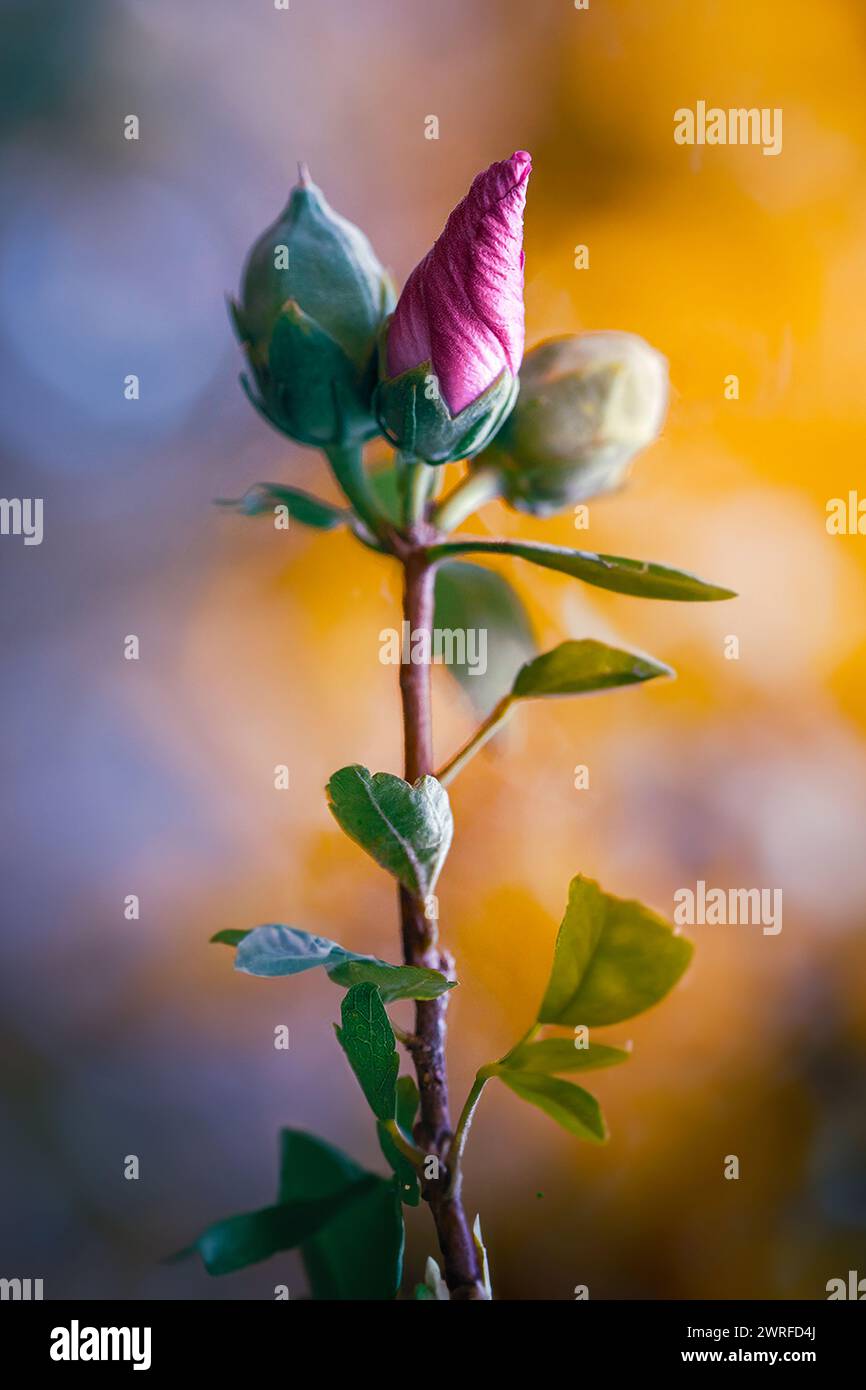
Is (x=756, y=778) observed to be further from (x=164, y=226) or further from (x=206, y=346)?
(x=164, y=226)

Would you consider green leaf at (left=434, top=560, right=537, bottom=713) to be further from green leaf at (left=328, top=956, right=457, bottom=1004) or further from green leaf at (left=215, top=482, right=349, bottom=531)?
green leaf at (left=328, top=956, right=457, bottom=1004)

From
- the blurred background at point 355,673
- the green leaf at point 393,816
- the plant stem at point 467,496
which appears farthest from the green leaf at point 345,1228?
the blurred background at point 355,673

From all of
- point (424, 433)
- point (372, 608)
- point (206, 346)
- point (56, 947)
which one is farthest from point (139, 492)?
Answer: point (424, 433)

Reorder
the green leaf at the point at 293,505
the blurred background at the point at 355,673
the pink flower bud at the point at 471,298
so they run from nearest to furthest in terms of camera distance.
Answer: the pink flower bud at the point at 471,298 → the green leaf at the point at 293,505 → the blurred background at the point at 355,673

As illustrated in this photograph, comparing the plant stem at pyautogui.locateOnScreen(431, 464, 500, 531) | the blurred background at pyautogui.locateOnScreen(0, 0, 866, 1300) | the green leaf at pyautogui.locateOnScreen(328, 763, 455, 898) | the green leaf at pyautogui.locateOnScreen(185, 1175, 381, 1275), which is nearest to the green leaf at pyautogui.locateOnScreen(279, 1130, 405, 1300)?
the green leaf at pyautogui.locateOnScreen(185, 1175, 381, 1275)

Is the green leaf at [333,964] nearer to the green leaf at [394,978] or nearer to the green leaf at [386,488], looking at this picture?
the green leaf at [394,978]

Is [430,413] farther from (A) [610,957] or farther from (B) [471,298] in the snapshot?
(A) [610,957]

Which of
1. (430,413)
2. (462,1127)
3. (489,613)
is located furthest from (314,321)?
(462,1127)
